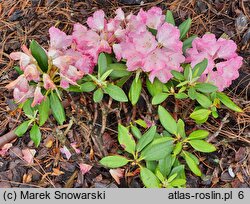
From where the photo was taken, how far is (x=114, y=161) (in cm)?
186

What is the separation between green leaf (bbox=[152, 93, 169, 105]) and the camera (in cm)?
189

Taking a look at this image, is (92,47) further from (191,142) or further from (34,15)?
(34,15)

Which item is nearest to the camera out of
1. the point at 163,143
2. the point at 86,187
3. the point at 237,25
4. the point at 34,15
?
the point at 163,143

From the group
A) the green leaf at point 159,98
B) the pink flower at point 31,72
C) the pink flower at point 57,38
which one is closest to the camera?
the pink flower at point 31,72

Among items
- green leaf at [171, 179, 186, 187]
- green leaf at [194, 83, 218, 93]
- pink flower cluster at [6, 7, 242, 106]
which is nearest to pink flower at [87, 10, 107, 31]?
pink flower cluster at [6, 7, 242, 106]

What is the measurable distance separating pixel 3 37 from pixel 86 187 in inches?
40.2

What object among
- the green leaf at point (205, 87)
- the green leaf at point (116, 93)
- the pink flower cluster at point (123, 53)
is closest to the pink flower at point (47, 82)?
the pink flower cluster at point (123, 53)

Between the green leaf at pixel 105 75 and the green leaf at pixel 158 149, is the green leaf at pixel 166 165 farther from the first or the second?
the green leaf at pixel 105 75

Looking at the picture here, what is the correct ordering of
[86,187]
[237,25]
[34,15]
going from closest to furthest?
[86,187] → [237,25] → [34,15]

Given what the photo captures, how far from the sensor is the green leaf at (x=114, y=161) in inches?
72.6

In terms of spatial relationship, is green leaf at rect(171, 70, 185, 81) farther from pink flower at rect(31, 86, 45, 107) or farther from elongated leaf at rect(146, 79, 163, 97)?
pink flower at rect(31, 86, 45, 107)

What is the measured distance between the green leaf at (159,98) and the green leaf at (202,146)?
8.1 inches

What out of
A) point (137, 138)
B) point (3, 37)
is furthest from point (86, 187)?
point (3, 37)
